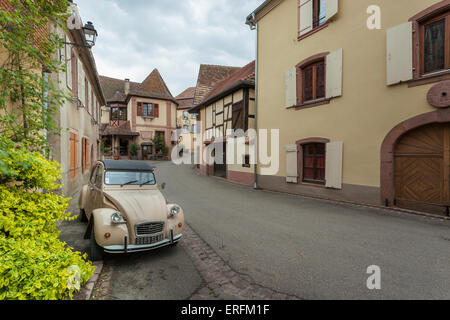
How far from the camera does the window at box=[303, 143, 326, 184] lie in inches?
340

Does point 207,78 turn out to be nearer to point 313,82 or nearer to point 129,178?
point 313,82

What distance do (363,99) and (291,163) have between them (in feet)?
11.5

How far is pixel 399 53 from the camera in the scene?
6371 millimetres

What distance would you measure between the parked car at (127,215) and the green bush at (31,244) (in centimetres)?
72

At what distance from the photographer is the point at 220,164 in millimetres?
15883

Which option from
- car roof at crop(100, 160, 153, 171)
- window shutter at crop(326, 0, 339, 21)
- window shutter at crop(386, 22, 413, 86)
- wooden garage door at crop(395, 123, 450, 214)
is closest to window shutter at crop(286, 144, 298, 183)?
wooden garage door at crop(395, 123, 450, 214)

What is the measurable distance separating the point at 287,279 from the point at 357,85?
688 centimetres

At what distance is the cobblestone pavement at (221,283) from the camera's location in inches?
105

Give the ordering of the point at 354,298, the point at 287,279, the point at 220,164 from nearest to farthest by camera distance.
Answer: the point at 354,298 → the point at 287,279 → the point at 220,164

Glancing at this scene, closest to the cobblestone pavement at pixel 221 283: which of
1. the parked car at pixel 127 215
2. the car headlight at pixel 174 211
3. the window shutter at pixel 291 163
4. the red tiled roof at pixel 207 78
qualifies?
the parked car at pixel 127 215

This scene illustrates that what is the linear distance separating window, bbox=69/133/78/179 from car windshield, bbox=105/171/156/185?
511 cm

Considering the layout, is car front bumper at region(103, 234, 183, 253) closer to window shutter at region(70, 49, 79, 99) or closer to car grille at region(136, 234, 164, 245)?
car grille at region(136, 234, 164, 245)
